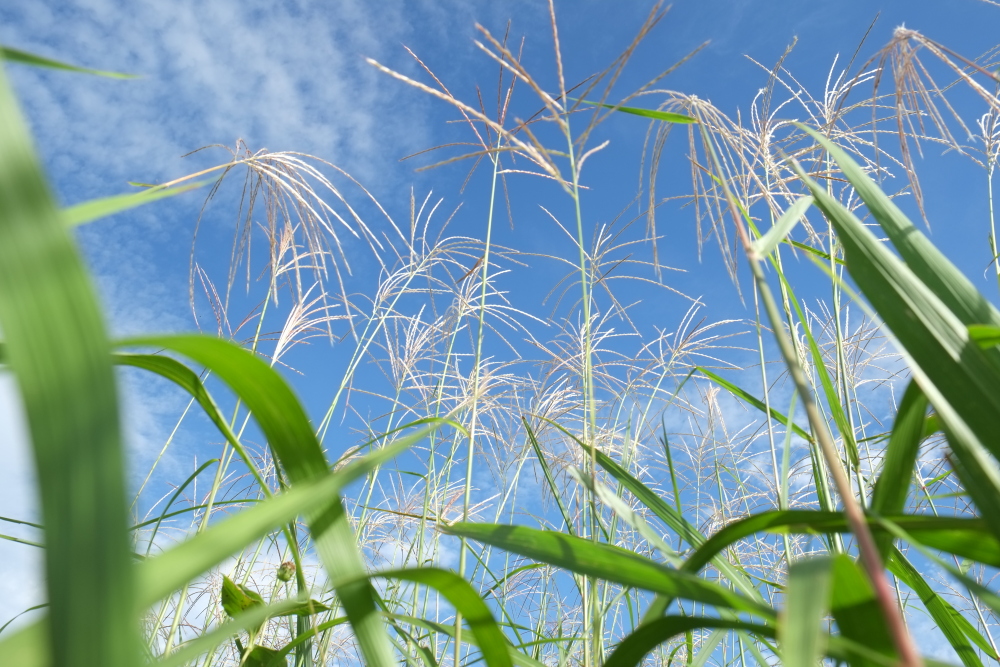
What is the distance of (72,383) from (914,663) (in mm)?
410

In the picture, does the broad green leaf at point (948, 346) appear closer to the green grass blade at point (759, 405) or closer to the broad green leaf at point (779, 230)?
the broad green leaf at point (779, 230)

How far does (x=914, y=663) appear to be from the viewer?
31 cm

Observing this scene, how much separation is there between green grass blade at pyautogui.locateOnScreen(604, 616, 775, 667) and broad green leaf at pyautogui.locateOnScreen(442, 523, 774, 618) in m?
0.02

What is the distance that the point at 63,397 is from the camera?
0.26 m

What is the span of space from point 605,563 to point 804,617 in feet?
0.62

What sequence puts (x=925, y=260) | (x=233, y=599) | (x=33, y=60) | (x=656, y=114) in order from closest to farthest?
(x=33, y=60)
(x=925, y=260)
(x=656, y=114)
(x=233, y=599)

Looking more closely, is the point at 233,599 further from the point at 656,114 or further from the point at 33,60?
the point at 656,114

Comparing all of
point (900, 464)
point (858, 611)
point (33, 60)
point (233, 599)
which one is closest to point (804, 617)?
point (858, 611)

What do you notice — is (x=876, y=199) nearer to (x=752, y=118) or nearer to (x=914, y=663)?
(x=914, y=663)

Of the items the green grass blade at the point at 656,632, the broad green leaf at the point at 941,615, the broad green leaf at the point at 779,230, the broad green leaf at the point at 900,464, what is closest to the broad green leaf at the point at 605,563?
the green grass blade at the point at 656,632

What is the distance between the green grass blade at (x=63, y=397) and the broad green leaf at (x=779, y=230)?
46 centimetres

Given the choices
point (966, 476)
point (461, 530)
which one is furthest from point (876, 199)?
point (461, 530)

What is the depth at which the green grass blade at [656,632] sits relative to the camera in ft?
1.59

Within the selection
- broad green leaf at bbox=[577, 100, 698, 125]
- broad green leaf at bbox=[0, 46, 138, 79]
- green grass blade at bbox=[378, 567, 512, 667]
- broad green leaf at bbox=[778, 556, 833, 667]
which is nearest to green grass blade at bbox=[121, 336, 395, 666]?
green grass blade at bbox=[378, 567, 512, 667]
